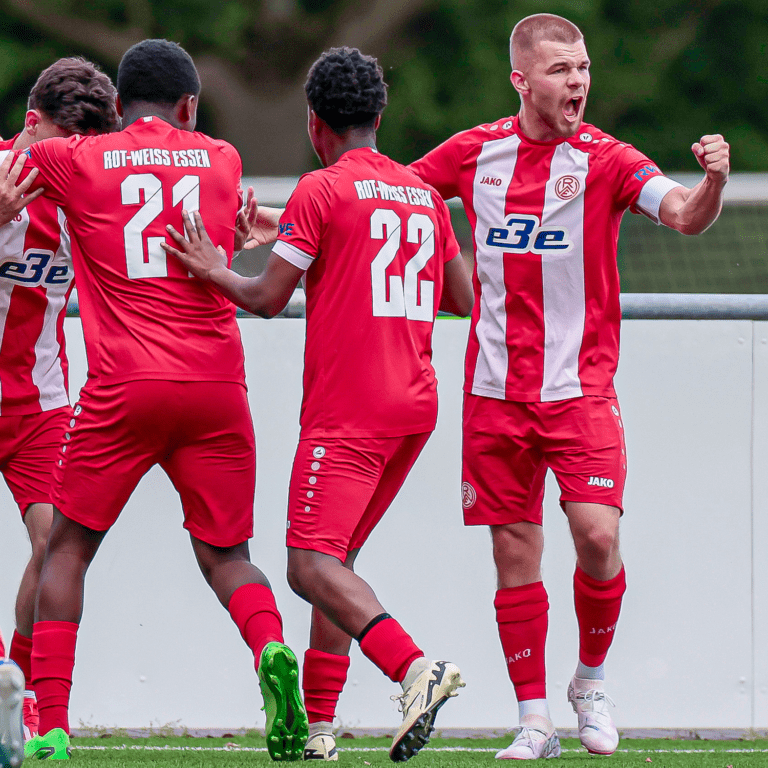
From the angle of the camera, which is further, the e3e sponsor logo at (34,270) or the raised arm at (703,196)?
the e3e sponsor logo at (34,270)

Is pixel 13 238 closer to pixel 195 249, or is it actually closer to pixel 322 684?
pixel 195 249

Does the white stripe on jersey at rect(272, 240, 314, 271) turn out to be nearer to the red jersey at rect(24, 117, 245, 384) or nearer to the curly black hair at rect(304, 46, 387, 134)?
the red jersey at rect(24, 117, 245, 384)

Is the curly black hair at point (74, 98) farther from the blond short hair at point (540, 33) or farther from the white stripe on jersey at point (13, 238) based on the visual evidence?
the blond short hair at point (540, 33)

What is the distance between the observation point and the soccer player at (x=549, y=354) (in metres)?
4.14

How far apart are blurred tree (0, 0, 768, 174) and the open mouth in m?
14.6

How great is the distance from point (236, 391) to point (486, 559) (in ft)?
5.13

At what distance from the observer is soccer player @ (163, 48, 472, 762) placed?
372 centimetres

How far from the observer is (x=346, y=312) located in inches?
148

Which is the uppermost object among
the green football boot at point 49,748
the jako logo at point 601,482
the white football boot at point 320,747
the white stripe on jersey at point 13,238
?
the white stripe on jersey at point 13,238

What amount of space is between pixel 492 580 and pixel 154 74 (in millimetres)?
2305

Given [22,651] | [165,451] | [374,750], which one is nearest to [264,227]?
[165,451]

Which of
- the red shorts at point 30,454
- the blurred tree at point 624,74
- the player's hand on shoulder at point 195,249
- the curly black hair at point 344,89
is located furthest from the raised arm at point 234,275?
the blurred tree at point 624,74

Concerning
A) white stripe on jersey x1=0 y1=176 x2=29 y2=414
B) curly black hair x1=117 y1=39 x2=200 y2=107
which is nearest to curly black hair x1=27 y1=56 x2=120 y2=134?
white stripe on jersey x1=0 y1=176 x2=29 y2=414

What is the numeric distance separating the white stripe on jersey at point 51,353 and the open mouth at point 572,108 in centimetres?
168
